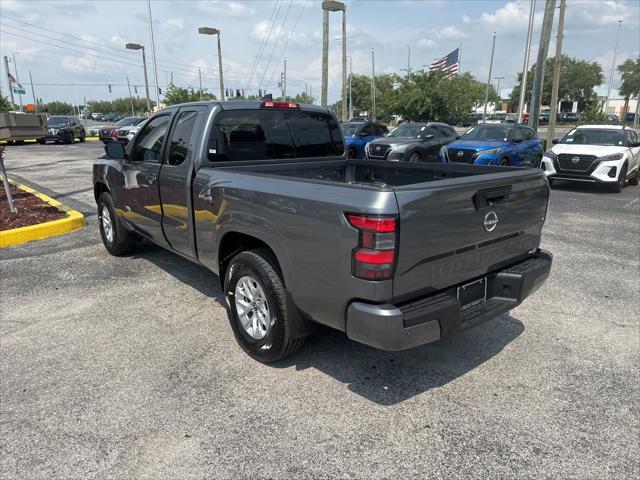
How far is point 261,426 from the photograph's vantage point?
2867mm

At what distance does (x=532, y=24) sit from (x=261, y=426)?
1308 inches

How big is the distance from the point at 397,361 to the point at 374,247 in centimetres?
146

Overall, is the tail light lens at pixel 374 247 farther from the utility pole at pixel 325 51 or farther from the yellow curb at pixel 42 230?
the utility pole at pixel 325 51

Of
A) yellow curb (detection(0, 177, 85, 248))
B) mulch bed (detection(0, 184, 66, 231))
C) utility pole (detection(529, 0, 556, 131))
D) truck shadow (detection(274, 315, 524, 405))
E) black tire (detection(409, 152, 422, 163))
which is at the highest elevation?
utility pole (detection(529, 0, 556, 131))

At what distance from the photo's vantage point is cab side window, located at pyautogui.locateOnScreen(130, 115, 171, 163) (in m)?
4.70

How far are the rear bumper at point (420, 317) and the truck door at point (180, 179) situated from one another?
2.09 metres

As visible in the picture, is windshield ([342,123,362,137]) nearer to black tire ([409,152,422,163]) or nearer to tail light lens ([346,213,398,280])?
black tire ([409,152,422,163])

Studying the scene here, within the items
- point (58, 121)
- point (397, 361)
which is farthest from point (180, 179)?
point (58, 121)

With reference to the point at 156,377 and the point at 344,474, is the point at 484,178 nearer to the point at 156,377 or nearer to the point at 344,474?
the point at 344,474

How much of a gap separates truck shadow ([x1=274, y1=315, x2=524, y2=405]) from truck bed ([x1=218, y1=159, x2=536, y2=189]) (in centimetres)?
137

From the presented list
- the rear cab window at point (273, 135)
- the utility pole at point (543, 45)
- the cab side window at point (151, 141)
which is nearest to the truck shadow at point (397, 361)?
the rear cab window at point (273, 135)

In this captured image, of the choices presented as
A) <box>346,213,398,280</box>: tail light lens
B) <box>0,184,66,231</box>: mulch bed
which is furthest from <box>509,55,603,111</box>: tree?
<box>346,213,398,280</box>: tail light lens

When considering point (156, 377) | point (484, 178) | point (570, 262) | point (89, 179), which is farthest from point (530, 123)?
point (156, 377)

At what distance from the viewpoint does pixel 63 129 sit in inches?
1106
